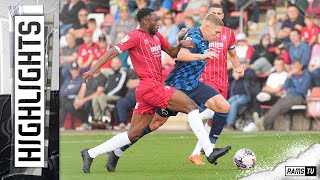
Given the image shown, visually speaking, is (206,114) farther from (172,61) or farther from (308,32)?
(308,32)

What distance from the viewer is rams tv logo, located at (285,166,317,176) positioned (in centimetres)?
789

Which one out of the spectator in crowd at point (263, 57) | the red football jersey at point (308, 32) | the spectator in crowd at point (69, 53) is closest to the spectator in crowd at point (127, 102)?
the spectator in crowd at point (69, 53)

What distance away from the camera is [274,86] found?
1047 cm

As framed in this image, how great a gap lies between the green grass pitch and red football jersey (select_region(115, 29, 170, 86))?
26.3 inches

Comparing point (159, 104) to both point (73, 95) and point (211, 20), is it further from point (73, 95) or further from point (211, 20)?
point (73, 95)

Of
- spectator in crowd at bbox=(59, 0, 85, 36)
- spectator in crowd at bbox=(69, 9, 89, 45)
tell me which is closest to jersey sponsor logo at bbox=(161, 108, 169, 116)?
spectator in crowd at bbox=(59, 0, 85, 36)

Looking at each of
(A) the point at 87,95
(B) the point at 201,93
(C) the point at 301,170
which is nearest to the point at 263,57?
(A) the point at 87,95

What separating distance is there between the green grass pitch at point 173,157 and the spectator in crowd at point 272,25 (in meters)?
1.47

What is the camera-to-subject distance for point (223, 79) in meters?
9.02

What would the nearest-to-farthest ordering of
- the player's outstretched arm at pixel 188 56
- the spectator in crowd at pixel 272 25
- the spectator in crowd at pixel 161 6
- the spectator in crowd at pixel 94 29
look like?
the player's outstretched arm at pixel 188 56 → the spectator in crowd at pixel 161 6 → the spectator in crowd at pixel 94 29 → the spectator in crowd at pixel 272 25

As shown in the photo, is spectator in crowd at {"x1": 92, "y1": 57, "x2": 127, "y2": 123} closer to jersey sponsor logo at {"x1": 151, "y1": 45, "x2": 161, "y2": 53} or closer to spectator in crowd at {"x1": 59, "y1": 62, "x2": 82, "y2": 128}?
spectator in crowd at {"x1": 59, "y1": 62, "x2": 82, "y2": 128}

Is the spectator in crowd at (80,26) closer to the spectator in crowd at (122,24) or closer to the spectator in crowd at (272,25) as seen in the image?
the spectator in crowd at (122,24)

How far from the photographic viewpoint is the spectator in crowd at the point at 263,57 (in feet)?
34.1

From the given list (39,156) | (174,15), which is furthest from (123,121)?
(39,156)
